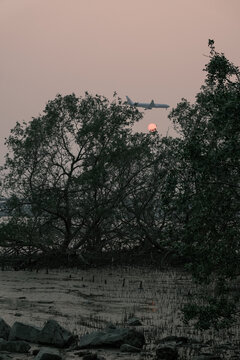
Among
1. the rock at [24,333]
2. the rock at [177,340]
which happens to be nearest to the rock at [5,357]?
the rock at [24,333]

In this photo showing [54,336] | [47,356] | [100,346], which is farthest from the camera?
[54,336]

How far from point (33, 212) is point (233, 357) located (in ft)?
51.9

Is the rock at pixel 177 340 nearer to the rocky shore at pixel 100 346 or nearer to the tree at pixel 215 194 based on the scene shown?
the rocky shore at pixel 100 346

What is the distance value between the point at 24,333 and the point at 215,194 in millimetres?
5014

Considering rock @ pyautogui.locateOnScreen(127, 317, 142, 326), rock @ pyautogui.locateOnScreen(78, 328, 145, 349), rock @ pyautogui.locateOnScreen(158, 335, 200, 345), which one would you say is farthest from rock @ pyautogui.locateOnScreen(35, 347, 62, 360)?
rock @ pyautogui.locateOnScreen(127, 317, 142, 326)

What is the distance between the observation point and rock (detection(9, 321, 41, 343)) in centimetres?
1165

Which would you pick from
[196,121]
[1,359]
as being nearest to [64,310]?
[1,359]

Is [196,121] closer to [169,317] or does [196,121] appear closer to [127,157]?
[127,157]

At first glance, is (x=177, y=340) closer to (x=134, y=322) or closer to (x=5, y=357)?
(x=134, y=322)

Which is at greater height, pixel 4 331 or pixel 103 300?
pixel 103 300

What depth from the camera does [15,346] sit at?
432 inches

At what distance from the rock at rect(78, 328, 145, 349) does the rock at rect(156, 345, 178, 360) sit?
1004 mm

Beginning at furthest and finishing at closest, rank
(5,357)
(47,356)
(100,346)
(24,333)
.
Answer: (24,333)
(100,346)
(5,357)
(47,356)

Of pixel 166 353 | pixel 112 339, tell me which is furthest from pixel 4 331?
pixel 166 353
